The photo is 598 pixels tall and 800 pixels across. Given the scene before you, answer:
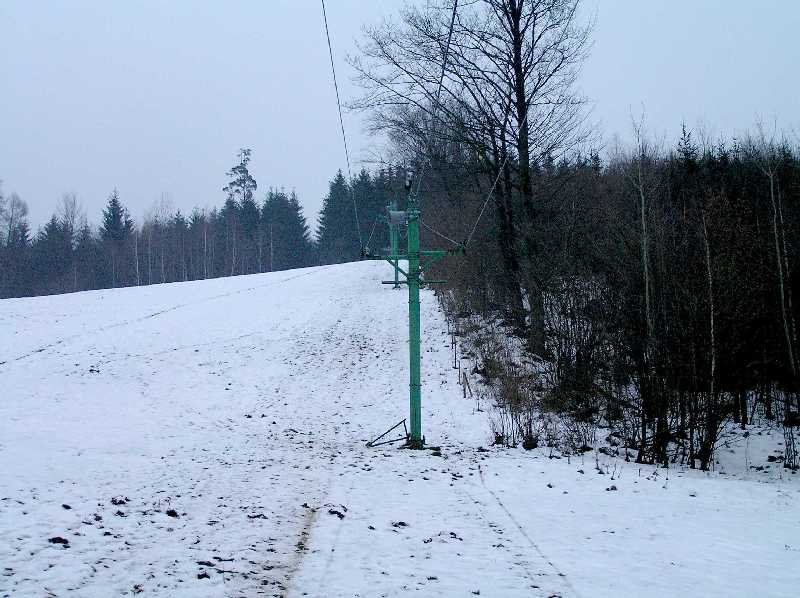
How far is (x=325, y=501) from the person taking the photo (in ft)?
26.9

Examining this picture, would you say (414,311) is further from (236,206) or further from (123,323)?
(236,206)

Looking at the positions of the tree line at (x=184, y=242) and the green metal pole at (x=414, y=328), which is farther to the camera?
the tree line at (x=184, y=242)

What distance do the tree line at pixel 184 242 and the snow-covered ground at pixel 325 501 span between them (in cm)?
4211

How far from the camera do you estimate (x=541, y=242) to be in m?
18.4

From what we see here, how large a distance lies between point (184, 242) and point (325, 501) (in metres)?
67.3

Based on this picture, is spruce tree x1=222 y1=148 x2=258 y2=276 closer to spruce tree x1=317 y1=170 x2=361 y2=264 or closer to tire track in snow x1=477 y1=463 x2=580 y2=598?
spruce tree x1=317 y1=170 x2=361 y2=264

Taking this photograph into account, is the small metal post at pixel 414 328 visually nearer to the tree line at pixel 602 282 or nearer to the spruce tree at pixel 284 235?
the tree line at pixel 602 282

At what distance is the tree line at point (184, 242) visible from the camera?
62.7 m

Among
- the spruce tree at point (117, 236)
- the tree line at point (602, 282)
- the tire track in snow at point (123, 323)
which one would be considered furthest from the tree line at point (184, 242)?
the tree line at point (602, 282)

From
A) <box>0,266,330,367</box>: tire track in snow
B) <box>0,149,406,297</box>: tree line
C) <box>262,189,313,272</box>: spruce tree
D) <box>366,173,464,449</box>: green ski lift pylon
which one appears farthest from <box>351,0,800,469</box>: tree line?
<box>262,189,313,272</box>: spruce tree

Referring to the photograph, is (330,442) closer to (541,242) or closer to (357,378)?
(357,378)

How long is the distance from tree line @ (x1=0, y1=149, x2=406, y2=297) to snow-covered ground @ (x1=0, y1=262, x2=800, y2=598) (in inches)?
1658

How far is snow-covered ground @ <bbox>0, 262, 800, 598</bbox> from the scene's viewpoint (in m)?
5.60

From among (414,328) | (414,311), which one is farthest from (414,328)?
(414,311)
